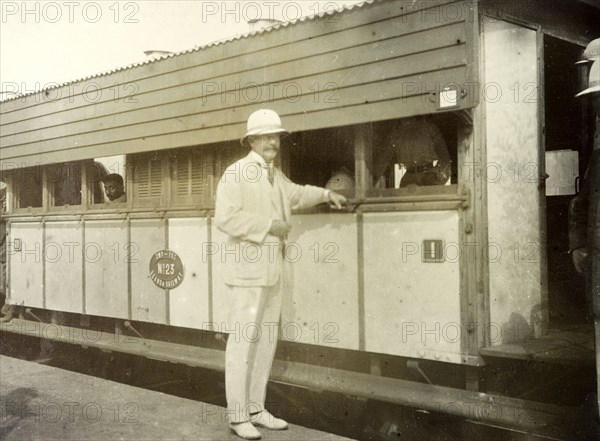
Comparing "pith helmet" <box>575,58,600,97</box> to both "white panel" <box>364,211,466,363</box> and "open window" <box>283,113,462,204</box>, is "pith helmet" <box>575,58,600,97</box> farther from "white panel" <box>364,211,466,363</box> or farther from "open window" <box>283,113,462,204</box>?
"white panel" <box>364,211,466,363</box>

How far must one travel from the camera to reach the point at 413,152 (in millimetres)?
4867

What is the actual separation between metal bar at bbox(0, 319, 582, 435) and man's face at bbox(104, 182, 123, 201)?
70.4 inches

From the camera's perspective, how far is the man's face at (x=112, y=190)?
7.35 m

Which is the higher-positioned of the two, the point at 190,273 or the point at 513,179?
the point at 513,179

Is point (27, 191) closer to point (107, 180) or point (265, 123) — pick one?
point (107, 180)

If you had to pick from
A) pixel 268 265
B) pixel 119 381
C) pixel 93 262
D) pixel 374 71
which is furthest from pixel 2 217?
pixel 374 71

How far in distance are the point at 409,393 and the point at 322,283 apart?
43.7 inches

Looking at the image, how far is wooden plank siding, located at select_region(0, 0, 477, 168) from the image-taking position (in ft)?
14.8

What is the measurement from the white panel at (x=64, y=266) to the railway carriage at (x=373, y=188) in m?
0.44

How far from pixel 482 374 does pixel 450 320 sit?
0.48 meters

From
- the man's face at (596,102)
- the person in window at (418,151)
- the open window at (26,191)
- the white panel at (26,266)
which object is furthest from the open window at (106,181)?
the man's face at (596,102)

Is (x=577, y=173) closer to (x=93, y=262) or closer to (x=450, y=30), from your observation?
(x=450, y=30)

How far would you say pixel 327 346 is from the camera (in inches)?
208

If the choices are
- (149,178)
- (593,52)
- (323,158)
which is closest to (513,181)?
(593,52)
